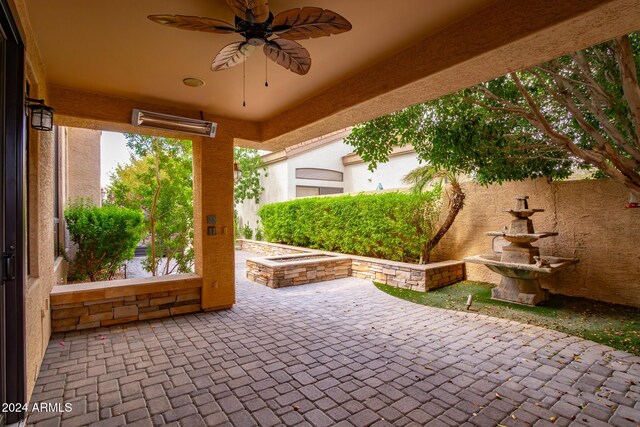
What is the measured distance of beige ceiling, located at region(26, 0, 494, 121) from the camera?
251 centimetres

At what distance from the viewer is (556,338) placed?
4012mm

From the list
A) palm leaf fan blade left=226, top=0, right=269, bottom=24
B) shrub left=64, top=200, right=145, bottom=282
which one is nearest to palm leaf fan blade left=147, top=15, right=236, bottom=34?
palm leaf fan blade left=226, top=0, right=269, bottom=24

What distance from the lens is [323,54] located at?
3256 mm

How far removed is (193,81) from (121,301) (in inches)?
125

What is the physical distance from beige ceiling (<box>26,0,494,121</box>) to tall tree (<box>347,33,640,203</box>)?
1892mm

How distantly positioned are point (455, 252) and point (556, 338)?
3591 mm

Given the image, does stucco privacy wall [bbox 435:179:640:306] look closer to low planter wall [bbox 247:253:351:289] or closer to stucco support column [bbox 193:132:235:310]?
low planter wall [bbox 247:253:351:289]

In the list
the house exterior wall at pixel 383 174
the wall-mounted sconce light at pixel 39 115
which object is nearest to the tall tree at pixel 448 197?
the house exterior wall at pixel 383 174

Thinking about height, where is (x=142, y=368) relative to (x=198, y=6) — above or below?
below

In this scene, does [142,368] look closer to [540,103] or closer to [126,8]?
[126,8]

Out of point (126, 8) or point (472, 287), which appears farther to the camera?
point (472, 287)

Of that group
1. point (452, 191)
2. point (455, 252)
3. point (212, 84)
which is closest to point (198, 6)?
point (212, 84)

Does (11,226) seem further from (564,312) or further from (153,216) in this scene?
(564,312)

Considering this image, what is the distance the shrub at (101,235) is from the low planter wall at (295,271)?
2.57 meters
